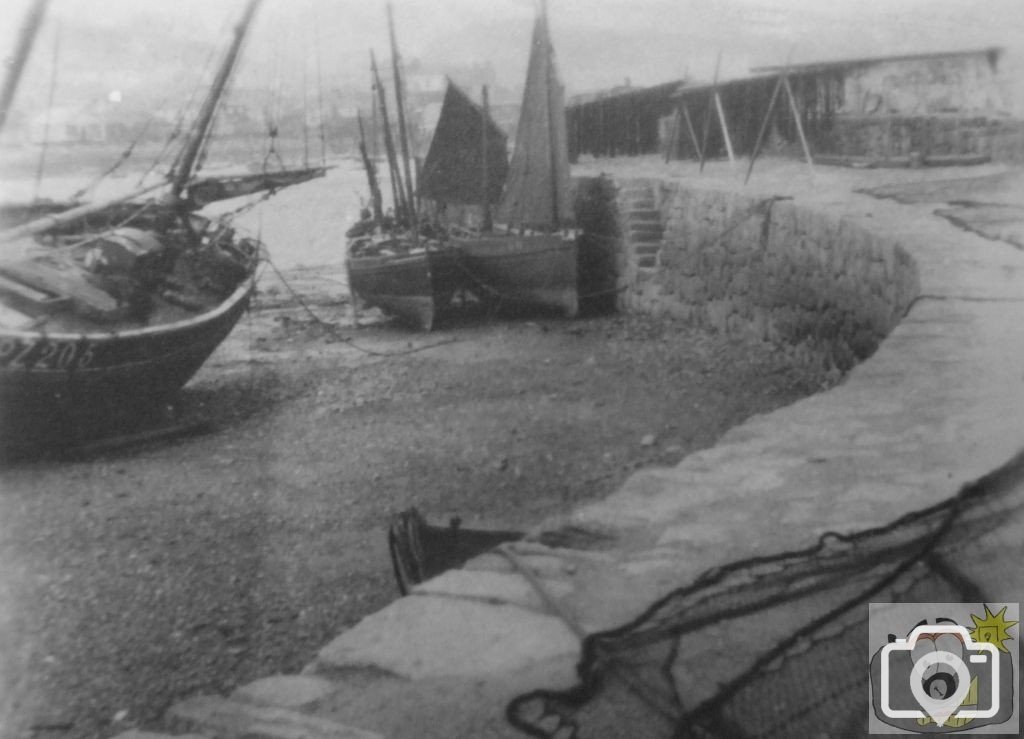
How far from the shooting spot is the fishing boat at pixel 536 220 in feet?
57.8

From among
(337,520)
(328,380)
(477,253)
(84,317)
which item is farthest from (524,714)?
(477,253)

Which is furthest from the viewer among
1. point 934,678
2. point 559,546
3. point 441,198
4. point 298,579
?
point 441,198

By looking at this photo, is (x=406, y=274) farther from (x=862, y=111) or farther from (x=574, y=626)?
(x=574, y=626)

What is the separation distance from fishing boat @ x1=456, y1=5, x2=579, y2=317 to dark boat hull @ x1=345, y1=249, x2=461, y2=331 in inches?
17.9

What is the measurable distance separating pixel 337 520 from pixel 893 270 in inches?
182

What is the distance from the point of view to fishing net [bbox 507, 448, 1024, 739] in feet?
6.28

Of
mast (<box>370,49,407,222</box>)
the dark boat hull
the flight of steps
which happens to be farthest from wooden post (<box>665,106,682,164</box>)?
the dark boat hull

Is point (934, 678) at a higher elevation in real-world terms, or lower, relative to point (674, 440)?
higher

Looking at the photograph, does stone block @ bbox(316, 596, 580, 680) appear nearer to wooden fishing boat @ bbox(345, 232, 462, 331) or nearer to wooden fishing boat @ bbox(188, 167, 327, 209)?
wooden fishing boat @ bbox(188, 167, 327, 209)

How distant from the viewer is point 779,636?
217cm

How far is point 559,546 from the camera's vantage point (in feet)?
9.17

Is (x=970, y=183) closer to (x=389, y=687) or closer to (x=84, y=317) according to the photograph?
(x=84, y=317)

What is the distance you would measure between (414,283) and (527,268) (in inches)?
78.6

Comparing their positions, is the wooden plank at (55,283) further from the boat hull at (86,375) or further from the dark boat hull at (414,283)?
the dark boat hull at (414,283)
